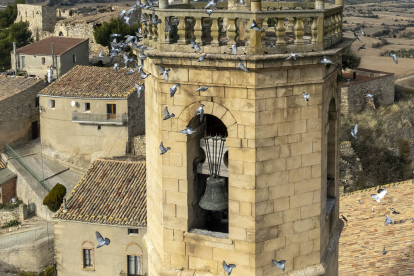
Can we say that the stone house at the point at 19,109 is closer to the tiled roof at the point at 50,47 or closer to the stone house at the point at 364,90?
the tiled roof at the point at 50,47

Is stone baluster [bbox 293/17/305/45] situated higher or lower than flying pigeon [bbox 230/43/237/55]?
higher

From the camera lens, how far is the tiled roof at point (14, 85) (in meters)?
33.0

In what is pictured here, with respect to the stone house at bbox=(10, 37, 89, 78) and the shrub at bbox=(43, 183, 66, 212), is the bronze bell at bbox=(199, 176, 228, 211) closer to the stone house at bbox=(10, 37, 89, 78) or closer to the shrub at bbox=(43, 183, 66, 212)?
the shrub at bbox=(43, 183, 66, 212)

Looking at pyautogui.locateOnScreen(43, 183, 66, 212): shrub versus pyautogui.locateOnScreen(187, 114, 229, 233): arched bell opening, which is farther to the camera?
pyautogui.locateOnScreen(43, 183, 66, 212): shrub

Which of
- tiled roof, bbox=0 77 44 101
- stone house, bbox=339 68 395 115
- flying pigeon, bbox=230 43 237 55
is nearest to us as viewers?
flying pigeon, bbox=230 43 237 55

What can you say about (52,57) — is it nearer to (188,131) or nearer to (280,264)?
(188,131)

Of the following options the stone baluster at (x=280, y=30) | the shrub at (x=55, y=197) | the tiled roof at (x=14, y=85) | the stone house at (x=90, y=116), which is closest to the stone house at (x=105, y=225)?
the shrub at (x=55, y=197)

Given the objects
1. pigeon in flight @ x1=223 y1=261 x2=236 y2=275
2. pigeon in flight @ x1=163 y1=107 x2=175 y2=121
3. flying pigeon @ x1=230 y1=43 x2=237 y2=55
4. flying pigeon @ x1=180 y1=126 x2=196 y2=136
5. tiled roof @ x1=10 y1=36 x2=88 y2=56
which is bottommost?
pigeon in flight @ x1=223 y1=261 x2=236 y2=275

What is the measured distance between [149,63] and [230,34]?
122 centimetres

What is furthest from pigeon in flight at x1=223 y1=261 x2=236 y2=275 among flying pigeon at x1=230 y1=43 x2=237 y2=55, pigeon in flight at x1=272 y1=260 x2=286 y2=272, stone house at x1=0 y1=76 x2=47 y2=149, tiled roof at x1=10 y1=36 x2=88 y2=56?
tiled roof at x1=10 y1=36 x2=88 y2=56

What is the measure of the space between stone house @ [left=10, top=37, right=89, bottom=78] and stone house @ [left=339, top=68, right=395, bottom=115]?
16503 mm

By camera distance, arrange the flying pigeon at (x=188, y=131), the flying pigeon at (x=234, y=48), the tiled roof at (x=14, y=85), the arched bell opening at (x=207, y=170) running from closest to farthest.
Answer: the flying pigeon at (x=234, y=48)
the flying pigeon at (x=188, y=131)
the arched bell opening at (x=207, y=170)
the tiled roof at (x=14, y=85)

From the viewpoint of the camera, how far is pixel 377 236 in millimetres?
15000

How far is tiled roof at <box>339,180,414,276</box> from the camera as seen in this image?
13.3 m
